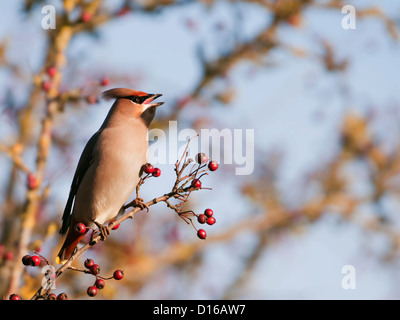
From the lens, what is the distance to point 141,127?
297 cm

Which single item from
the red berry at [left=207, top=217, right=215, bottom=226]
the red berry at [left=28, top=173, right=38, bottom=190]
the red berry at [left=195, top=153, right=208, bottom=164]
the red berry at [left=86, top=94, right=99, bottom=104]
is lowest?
the red berry at [left=207, top=217, right=215, bottom=226]

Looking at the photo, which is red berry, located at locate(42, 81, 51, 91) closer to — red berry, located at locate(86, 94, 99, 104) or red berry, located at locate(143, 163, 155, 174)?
→ red berry, located at locate(86, 94, 99, 104)

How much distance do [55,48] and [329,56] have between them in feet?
11.6

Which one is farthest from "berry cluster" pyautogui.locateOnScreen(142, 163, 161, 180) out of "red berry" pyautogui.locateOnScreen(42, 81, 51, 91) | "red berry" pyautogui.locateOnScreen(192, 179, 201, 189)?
"red berry" pyautogui.locateOnScreen(42, 81, 51, 91)

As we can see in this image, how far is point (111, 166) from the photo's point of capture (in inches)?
112

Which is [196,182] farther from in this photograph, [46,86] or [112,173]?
[46,86]

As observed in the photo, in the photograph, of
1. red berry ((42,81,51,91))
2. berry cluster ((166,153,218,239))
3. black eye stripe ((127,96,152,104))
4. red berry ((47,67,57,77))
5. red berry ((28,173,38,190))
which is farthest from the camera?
red berry ((47,67,57,77))

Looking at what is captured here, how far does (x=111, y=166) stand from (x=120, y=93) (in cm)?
52

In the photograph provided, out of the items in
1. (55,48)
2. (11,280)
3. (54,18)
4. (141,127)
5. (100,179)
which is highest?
(54,18)

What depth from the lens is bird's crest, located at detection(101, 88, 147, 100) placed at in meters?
3.11

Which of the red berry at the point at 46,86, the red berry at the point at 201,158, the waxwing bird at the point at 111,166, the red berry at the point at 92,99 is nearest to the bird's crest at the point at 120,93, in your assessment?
the waxwing bird at the point at 111,166

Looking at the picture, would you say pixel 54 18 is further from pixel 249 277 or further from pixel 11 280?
pixel 249 277

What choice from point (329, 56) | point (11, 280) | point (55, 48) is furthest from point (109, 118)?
point (329, 56)
